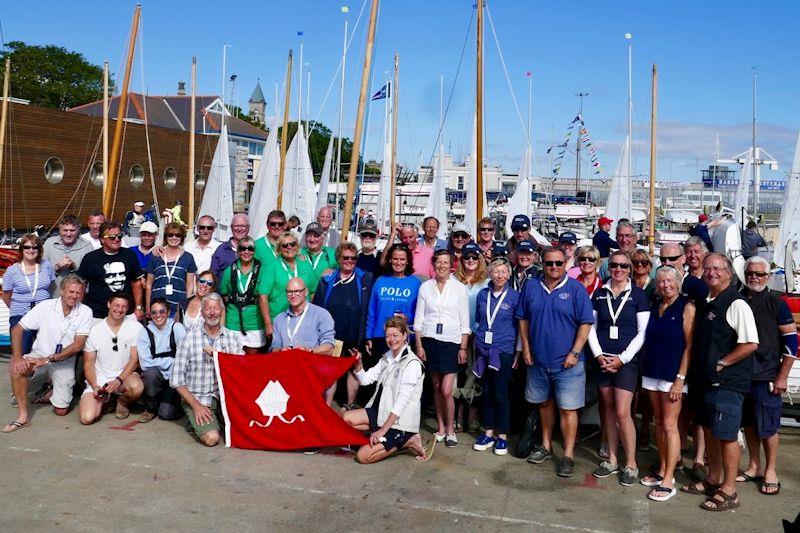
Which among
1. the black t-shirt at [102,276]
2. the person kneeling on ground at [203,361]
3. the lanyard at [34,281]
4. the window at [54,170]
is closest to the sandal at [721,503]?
the person kneeling on ground at [203,361]

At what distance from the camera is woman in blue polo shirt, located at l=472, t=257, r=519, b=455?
6.62m

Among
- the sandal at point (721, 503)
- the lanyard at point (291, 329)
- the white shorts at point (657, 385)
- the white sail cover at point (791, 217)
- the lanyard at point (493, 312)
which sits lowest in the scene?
the sandal at point (721, 503)

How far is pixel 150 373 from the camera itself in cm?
738

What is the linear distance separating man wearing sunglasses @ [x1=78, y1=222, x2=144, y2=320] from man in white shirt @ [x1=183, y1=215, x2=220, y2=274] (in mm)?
839

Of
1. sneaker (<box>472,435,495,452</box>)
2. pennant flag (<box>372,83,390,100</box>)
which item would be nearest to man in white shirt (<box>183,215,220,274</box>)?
sneaker (<box>472,435,495,452</box>)

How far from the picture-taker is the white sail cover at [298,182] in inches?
811

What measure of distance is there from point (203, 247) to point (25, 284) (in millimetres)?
2003

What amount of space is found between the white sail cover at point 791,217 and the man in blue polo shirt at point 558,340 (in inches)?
389

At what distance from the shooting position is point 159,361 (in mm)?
7465

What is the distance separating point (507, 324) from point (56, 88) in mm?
66914

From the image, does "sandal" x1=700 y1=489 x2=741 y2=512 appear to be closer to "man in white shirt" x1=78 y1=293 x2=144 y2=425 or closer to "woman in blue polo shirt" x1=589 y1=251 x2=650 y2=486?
"woman in blue polo shirt" x1=589 y1=251 x2=650 y2=486

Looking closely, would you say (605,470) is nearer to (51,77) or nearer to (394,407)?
(394,407)

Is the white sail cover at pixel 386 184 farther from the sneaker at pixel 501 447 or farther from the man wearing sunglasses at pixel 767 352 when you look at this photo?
the man wearing sunglasses at pixel 767 352

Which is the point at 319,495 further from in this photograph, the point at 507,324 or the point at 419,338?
the point at 507,324
